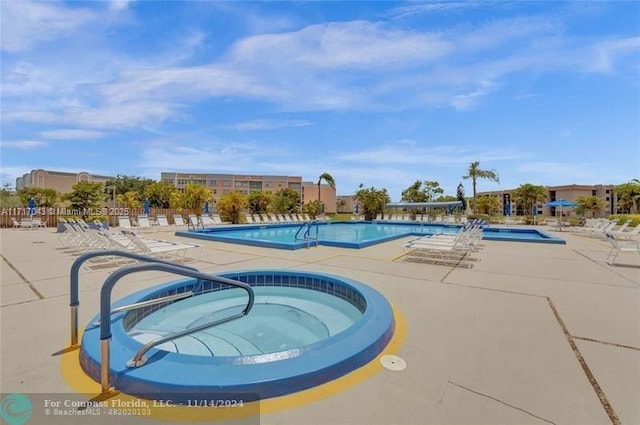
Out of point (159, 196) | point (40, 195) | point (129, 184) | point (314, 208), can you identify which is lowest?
point (314, 208)

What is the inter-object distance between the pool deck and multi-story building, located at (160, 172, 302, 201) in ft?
220

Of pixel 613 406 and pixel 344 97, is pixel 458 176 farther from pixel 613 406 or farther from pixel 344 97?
pixel 613 406

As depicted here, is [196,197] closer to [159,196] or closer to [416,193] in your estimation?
[159,196]

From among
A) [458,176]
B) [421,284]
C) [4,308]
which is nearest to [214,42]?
[4,308]

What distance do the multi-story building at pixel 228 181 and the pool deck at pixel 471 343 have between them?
2638 inches

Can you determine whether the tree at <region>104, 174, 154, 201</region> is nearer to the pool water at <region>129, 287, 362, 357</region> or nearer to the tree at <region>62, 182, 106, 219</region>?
the tree at <region>62, 182, 106, 219</region>

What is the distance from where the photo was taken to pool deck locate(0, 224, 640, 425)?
2.00 m

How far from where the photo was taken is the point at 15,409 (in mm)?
1969

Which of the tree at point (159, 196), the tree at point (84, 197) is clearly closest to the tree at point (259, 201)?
the tree at point (84, 197)

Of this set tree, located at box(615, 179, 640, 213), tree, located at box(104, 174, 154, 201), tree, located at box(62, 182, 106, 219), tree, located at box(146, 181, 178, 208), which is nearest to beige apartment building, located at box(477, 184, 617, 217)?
tree, located at box(615, 179, 640, 213)

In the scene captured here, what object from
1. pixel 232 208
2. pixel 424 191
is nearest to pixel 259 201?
pixel 232 208

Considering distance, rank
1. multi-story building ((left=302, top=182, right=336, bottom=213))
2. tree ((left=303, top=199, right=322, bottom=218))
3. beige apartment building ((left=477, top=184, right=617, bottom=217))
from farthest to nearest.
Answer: multi-story building ((left=302, top=182, right=336, bottom=213)) → beige apartment building ((left=477, top=184, right=617, bottom=217)) → tree ((left=303, top=199, right=322, bottom=218))

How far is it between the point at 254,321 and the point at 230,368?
82.7 inches

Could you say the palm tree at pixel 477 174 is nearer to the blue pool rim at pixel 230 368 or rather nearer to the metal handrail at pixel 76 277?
the blue pool rim at pixel 230 368
